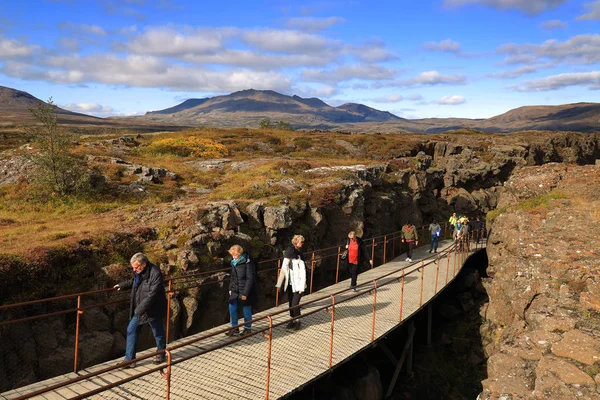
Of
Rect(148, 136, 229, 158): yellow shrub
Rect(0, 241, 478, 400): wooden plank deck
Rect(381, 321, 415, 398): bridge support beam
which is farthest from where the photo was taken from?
Rect(148, 136, 229, 158): yellow shrub

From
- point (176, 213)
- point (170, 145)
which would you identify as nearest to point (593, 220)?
point (176, 213)

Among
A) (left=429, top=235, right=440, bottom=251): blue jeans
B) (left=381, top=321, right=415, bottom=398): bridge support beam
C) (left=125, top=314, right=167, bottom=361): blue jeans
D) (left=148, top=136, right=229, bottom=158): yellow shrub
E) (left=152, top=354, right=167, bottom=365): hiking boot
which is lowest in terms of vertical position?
(left=381, top=321, right=415, bottom=398): bridge support beam

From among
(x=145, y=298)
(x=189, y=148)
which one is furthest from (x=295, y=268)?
(x=189, y=148)

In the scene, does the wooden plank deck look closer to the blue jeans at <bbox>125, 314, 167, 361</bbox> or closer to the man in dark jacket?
the blue jeans at <bbox>125, 314, 167, 361</bbox>

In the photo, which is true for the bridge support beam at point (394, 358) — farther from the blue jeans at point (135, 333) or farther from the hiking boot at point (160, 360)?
the blue jeans at point (135, 333)

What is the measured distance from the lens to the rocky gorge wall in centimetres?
1212

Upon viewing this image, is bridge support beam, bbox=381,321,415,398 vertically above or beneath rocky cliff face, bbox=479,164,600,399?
beneath

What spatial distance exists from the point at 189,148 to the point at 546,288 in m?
37.0

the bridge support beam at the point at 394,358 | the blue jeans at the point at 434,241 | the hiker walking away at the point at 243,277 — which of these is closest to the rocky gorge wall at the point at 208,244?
the hiker walking away at the point at 243,277

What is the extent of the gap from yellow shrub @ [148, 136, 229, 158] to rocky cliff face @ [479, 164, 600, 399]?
2920 cm

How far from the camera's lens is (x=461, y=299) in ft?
78.8

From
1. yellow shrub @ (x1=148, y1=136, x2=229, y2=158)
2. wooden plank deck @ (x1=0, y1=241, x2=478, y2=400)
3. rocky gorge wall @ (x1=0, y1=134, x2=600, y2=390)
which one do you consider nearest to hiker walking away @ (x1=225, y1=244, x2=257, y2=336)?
wooden plank deck @ (x1=0, y1=241, x2=478, y2=400)

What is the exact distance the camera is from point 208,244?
17.2m

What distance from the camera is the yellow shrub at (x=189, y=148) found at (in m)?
42.0
